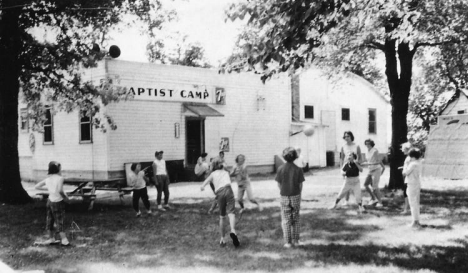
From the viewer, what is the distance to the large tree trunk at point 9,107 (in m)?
15.3

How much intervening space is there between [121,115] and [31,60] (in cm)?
518

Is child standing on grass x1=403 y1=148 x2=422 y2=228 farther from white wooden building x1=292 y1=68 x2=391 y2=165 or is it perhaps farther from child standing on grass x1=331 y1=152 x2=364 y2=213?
white wooden building x1=292 y1=68 x2=391 y2=165

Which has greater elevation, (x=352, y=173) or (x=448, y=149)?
(x=448, y=149)

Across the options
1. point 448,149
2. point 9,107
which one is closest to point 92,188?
point 9,107

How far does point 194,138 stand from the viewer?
24.2 metres

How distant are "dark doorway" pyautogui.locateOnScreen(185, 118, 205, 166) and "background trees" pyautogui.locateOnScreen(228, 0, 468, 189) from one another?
7770 millimetres

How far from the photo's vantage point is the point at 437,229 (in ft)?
31.3

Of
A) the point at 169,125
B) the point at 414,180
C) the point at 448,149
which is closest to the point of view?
the point at 414,180

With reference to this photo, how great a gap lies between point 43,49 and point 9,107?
245 centimetres

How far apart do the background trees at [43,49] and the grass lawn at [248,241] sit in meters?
2.44

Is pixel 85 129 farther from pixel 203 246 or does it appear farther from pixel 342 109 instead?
pixel 342 109

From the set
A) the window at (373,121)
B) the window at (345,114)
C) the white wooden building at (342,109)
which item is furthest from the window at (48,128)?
the window at (373,121)

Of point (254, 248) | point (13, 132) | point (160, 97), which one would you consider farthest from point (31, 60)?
point (254, 248)

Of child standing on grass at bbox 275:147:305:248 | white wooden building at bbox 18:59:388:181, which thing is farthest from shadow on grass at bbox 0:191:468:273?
white wooden building at bbox 18:59:388:181
